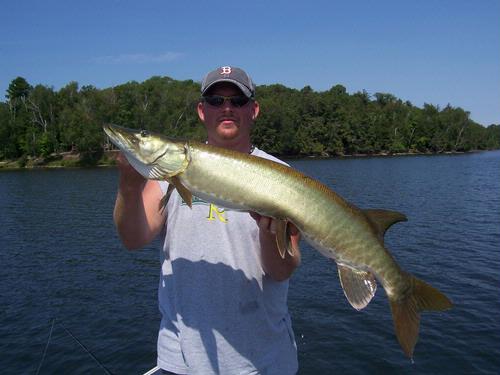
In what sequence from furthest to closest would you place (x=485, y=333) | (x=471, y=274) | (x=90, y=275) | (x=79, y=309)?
(x=90, y=275), (x=471, y=274), (x=79, y=309), (x=485, y=333)

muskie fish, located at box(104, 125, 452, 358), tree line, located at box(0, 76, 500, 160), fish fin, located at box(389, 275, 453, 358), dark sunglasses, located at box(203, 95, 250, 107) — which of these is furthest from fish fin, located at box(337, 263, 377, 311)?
tree line, located at box(0, 76, 500, 160)

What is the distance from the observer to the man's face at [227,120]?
318 cm

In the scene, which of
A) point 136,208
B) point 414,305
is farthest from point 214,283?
point 414,305

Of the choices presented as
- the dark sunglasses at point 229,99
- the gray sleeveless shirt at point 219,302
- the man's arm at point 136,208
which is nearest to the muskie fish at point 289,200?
the man's arm at point 136,208

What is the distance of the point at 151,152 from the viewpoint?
2828mm

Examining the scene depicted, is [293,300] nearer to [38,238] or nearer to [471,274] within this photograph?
[471,274]

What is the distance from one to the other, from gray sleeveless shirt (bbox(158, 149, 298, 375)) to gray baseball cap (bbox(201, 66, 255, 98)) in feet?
2.99

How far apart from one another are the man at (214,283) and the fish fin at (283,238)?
0.04 m

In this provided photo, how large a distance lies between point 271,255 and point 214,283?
405 mm

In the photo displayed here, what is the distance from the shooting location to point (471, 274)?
Answer: 40.9ft

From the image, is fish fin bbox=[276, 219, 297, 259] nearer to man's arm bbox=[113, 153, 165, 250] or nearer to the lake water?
man's arm bbox=[113, 153, 165, 250]

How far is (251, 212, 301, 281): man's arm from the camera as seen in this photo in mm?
2760

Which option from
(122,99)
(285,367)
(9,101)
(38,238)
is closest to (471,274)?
(285,367)

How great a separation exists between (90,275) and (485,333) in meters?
10.6
